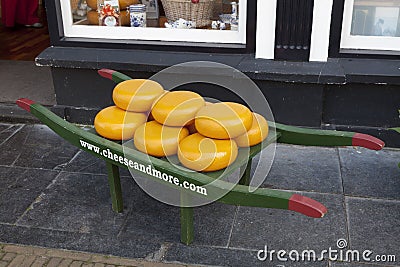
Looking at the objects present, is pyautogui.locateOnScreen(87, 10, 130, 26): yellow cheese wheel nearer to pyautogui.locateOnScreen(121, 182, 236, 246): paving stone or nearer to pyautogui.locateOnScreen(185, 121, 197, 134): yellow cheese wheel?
pyautogui.locateOnScreen(121, 182, 236, 246): paving stone

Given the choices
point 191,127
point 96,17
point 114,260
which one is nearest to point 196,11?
point 96,17

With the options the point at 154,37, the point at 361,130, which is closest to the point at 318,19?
the point at 361,130

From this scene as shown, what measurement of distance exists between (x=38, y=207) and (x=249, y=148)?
1563 millimetres

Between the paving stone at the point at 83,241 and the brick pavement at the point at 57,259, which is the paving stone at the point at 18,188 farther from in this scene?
the brick pavement at the point at 57,259

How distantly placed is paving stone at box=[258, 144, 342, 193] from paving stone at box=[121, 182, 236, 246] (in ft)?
1.75

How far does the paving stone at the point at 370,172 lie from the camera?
3.55 meters

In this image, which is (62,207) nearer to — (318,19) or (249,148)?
(249,148)

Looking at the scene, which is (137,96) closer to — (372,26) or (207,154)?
(207,154)

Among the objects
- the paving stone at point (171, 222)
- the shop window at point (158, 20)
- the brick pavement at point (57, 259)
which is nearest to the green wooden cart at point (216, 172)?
the paving stone at point (171, 222)

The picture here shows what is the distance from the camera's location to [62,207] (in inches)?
135

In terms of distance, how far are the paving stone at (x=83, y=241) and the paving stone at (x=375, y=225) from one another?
1241 mm

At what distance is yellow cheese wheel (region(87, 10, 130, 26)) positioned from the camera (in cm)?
453

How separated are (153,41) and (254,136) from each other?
189 centimetres

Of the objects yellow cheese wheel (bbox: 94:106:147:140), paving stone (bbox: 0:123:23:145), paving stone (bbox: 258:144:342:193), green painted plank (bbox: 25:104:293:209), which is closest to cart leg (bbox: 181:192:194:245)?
green painted plank (bbox: 25:104:293:209)
